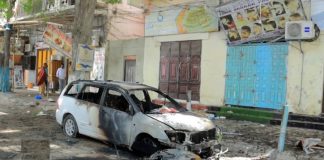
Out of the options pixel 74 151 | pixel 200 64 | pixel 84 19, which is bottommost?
pixel 74 151

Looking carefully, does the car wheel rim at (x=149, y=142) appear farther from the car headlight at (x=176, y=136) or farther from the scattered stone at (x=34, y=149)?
the scattered stone at (x=34, y=149)

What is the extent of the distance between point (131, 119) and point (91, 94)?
75.4 inches

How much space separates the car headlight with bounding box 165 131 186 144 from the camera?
294 inches

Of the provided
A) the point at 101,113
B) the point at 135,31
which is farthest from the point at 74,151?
the point at 135,31

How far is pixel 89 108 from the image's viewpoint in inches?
372

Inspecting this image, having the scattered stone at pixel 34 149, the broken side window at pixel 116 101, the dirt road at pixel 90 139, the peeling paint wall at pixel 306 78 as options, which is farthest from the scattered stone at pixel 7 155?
the peeling paint wall at pixel 306 78

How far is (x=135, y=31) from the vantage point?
68.5 feet

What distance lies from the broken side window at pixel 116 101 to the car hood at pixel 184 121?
86 centimetres

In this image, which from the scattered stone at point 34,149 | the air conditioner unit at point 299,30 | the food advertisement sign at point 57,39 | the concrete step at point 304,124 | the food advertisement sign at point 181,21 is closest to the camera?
the scattered stone at point 34,149

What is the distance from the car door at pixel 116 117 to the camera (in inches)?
329

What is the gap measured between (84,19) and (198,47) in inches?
200

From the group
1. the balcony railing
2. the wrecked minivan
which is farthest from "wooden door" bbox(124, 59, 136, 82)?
the wrecked minivan

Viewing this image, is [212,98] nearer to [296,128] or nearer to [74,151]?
[296,128]

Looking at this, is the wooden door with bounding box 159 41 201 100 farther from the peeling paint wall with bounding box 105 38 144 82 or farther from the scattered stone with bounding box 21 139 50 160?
the scattered stone with bounding box 21 139 50 160
